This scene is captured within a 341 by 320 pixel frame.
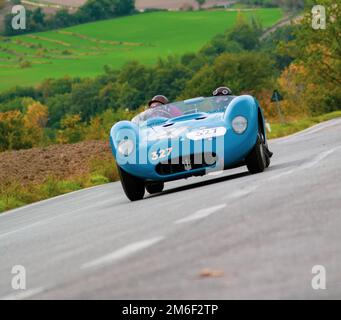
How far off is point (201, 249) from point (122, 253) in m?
0.61

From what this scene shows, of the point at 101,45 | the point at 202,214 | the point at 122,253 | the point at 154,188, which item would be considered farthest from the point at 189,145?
the point at 101,45

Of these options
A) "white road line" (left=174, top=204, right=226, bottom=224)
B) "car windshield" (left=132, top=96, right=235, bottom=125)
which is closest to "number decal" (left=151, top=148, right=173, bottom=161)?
"car windshield" (left=132, top=96, right=235, bottom=125)

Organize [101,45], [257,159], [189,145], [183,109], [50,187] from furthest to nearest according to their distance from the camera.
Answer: [101,45]
[50,187]
[183,109]
[257,159]
[189,145]

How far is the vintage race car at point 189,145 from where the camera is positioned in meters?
13.6

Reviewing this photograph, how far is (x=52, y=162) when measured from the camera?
33625mm

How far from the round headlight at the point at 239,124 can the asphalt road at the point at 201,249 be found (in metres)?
2.74

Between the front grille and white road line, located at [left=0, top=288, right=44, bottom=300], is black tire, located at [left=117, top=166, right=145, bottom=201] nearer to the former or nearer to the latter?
the front grille

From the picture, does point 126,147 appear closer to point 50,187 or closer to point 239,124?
point 239,124

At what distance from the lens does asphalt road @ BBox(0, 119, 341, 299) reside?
5.00 meters

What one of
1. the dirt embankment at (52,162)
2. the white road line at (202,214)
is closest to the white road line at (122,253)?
the white road line at (202,214)

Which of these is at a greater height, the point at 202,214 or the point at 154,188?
the point at 202,214

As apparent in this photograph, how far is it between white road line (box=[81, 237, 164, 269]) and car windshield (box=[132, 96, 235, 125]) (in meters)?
7.77

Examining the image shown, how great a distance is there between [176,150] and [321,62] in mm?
71892

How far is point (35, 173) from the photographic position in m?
30.2
